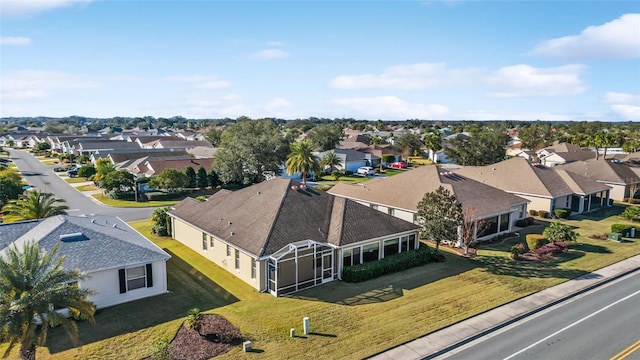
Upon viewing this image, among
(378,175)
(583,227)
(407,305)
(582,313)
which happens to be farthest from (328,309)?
(378,175)

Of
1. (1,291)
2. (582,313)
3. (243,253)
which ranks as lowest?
(582,313)

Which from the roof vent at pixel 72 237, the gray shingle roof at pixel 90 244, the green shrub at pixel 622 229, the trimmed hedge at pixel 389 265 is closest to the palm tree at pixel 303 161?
the trimmed hedge at pixel 389 265

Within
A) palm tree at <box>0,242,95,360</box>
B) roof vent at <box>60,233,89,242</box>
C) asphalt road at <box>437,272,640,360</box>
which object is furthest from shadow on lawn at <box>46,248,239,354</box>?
asphalt road at <box>437,272,640,360</box>

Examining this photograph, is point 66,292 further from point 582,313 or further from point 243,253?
point 582,313

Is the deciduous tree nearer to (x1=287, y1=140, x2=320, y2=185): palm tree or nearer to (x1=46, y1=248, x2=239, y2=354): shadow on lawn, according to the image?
(x1=46, y1=248, x2=239, y2=354): shadow on lawn

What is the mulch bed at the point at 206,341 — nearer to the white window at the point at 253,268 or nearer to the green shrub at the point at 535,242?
the white window at the point at 253,268

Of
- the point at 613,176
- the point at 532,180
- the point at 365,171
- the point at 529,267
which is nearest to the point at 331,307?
the point at 529,267

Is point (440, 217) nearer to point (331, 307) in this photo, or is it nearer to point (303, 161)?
point (331, 307)
